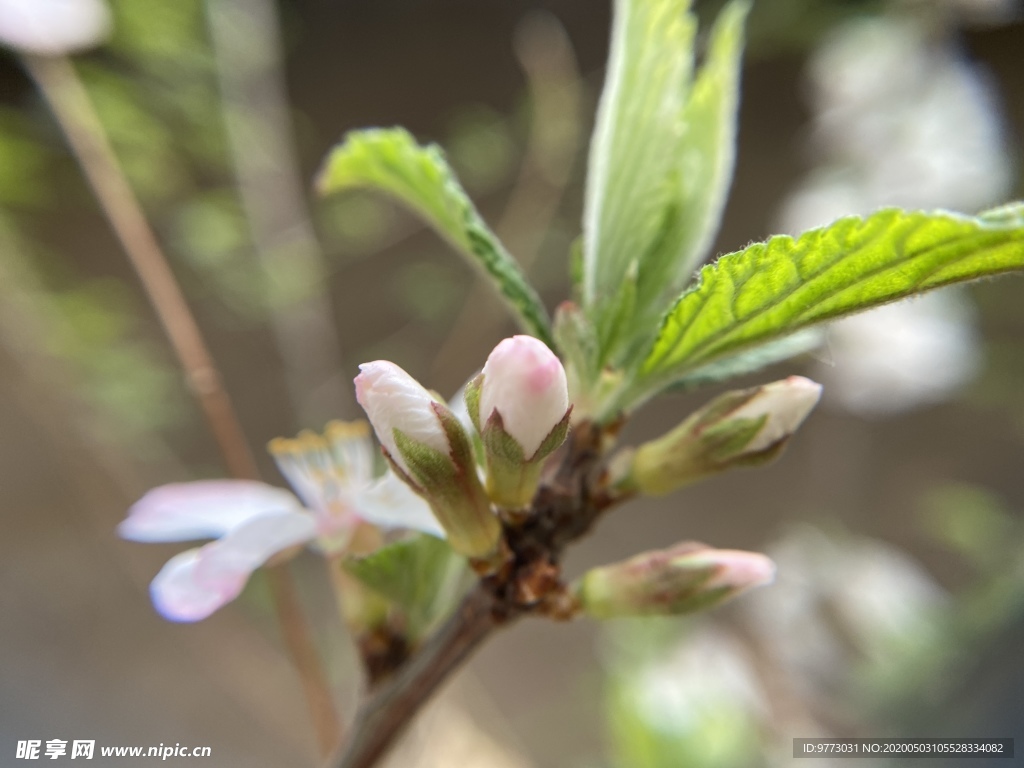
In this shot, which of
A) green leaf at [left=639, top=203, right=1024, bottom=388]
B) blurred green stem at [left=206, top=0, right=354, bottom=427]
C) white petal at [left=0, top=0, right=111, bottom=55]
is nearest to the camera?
green leaf at [left=639, top=203, right=1024, bottom=388]

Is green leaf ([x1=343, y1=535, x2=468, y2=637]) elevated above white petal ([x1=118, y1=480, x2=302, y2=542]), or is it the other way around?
white petal ([x1=118, y1=480, x2=302, y2=542])

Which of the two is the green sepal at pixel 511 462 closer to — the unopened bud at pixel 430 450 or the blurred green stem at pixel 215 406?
the unopened bud at pixel 430 450

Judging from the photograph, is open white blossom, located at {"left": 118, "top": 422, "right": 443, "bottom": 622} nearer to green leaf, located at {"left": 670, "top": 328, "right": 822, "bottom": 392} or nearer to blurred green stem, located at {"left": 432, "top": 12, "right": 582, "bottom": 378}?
green leaf, located at {"left": 670, "top": 328, "right": 822, "bottom": 392}

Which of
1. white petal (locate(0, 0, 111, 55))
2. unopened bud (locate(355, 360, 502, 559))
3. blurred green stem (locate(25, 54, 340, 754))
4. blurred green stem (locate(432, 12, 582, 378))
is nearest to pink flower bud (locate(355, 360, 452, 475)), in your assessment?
unopened bud (locate(355, 360, 502, 559))

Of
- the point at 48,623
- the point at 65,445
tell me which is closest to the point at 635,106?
the point at 65,445

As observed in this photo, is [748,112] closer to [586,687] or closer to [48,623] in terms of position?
[586,687]

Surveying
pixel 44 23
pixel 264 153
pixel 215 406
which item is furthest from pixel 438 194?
pixel 264 153

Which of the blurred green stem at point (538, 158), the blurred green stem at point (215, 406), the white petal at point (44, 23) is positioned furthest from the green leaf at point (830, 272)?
the blurred green stem at point (538, 158)
